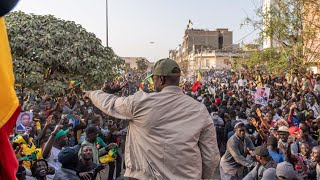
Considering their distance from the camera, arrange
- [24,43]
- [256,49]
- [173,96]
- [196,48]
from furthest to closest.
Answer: [196,48] → [256,49] → [24,43] → [173,96]

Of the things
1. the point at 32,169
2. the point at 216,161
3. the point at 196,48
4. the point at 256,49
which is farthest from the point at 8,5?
the point at 196,48

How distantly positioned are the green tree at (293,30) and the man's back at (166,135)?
1577 cm

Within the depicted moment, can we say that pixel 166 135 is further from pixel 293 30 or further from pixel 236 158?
pixel 293 30

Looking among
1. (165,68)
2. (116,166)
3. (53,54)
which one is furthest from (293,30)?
(165,68)

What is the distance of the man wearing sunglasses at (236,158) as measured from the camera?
5953mm

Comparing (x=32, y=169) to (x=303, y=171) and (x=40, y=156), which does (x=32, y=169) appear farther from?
(x=303, y=171)

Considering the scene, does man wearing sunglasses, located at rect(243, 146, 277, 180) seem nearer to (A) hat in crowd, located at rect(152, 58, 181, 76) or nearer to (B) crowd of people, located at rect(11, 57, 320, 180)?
(B) crowd of people, located at rect(11, 57, 320, 180)

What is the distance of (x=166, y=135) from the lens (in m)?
2.66

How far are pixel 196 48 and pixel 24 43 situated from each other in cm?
6968

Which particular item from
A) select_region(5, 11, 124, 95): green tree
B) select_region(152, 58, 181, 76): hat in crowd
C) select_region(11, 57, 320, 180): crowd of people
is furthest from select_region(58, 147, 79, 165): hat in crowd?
select_region(5, 11, 124, 95): green tree

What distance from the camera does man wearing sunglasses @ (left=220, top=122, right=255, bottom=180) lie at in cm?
595

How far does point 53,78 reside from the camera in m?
14.1

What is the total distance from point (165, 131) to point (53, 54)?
458 inches

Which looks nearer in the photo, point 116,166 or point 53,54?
point 116,166
